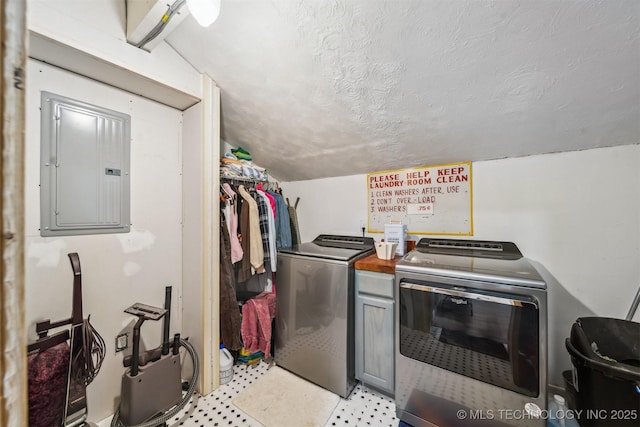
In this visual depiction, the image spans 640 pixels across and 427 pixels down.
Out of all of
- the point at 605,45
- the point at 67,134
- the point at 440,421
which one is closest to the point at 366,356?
the point at 440,421

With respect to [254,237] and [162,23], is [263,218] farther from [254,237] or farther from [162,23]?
[162,23]

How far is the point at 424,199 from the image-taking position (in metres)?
1.90

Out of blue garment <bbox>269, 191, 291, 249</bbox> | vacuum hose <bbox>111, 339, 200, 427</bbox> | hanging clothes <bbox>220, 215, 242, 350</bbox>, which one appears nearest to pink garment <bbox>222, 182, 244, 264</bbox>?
hanging clothes <bbox>220, 215, 242, 350</bbox>

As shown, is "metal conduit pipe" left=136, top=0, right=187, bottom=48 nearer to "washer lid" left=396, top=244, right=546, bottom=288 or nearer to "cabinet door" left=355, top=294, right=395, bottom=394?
"washer lid" left=396, top=244, right=546, bottom=288

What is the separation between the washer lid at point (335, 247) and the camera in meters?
1.67

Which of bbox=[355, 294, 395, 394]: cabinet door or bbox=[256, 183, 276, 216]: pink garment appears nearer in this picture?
bbox=[355, 294, 395, 394]: cabinet door

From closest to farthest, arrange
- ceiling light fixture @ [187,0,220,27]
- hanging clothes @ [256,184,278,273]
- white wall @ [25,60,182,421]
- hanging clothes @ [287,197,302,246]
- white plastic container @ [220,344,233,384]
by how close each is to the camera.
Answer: ceiling light fixture @ [187,0,220,27] < white wall @ [25,60,182,421] < white plastic container @ [220,344,233,384] < hanging clothes @ [256,184,278,273] < hanging clothes @ [287,197,302,246]

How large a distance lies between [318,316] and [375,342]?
409mm

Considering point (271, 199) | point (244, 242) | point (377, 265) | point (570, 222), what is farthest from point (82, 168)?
point (570, 222)

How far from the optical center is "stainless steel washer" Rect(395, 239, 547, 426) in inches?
41.7

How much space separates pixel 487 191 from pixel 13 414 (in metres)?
2.14

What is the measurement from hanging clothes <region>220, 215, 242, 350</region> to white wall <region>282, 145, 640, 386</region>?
1.89 meters

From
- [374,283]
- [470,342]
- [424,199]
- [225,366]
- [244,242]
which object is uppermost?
[424,199]

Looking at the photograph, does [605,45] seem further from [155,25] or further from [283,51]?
[155,25]
